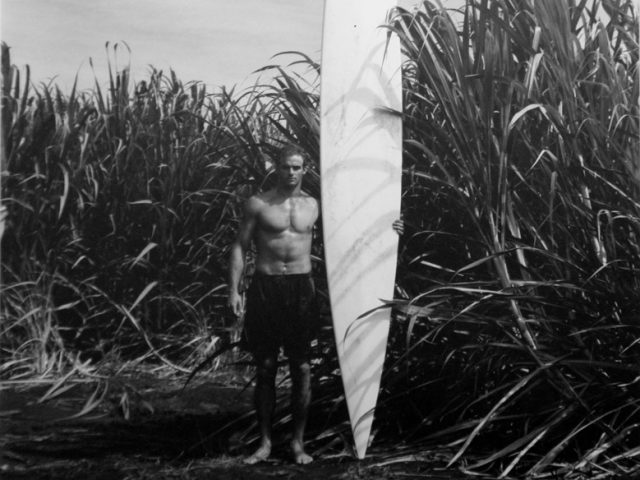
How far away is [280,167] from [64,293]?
4.63ft

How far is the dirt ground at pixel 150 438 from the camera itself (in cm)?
345

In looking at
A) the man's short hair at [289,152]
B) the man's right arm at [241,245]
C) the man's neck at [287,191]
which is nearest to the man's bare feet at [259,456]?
the man's right arm at [241,245]

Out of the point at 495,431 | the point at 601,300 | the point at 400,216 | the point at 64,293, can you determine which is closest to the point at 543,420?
the point at 495,431

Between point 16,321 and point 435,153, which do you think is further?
point 16,321

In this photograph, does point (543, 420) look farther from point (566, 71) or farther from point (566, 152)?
point (566, 71)

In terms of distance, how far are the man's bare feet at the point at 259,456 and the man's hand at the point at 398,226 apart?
0.88 metres

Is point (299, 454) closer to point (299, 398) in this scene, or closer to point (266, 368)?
point (299, 398)

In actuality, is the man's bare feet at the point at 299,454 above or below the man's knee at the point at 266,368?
below

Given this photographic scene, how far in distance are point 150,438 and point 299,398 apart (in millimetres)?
619

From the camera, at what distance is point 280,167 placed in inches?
140

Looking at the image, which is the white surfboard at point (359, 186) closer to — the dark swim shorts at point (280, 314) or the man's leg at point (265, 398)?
the dark swim shorts at point (280, 314)

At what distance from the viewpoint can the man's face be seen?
139 inches

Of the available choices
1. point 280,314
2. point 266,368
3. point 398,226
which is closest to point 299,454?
point 266,368

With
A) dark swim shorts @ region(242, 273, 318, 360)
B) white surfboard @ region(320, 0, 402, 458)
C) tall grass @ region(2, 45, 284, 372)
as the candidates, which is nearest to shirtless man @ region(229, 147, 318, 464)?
dark swim shorts @ region(242, 273, 318, 360)
